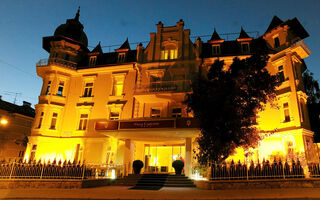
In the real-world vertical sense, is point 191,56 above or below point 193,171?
above

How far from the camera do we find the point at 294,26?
792 inches

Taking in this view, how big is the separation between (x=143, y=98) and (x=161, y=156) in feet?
20.4

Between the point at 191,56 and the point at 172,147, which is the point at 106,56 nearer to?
the point at 191,56

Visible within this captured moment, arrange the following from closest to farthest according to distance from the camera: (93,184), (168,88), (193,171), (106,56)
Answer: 1. (93,184)
2. (193,171)
3. (168,88)
4. (106,56)

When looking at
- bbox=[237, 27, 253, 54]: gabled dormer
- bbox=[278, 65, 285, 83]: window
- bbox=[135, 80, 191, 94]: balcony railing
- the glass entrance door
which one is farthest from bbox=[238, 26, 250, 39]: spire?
the glass entrance door

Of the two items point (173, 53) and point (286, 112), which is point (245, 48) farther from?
point (286, 112)

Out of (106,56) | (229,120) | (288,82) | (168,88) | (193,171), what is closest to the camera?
(229,120)

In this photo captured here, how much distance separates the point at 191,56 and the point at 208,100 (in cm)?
884

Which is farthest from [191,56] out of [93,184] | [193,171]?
[93,184]

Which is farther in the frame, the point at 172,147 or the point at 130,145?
the point at 172,147

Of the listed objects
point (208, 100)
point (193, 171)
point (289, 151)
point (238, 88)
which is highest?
point (238, 88)

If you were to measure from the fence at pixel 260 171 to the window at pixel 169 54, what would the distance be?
42.6 feet

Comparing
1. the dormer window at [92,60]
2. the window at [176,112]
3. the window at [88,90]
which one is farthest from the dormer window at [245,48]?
the window at [88,90]

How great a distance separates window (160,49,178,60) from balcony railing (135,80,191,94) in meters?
3.32
